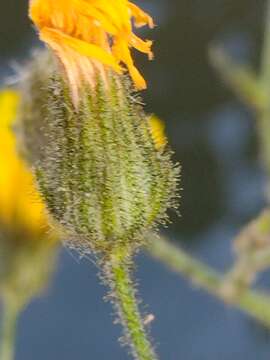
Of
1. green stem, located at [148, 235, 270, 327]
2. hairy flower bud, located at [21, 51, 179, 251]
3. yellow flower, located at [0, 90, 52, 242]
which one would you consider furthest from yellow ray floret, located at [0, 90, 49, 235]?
hairy flower bud, located at [21, 51, 179, 251]

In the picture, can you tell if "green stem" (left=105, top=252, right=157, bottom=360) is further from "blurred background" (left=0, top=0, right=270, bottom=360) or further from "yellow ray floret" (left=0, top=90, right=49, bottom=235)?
"blurred background" (left=0, top=0, right=270, bottom=360)

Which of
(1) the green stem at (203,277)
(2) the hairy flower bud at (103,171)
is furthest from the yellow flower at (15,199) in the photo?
(2) the hairy flower bud at (103,171)

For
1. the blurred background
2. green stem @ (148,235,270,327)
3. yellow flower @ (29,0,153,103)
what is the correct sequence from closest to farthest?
yellow flower @ (29,0,153,103), green stem @ (148,235,270,327), the blurred background

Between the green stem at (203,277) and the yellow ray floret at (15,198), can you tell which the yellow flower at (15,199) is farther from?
the green stem at (203,277)

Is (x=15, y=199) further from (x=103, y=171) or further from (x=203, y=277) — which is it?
(x=103, y=171)

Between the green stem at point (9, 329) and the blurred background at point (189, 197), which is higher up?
the green stem at point (9, 329)

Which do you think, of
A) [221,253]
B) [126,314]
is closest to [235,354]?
[221,253]
